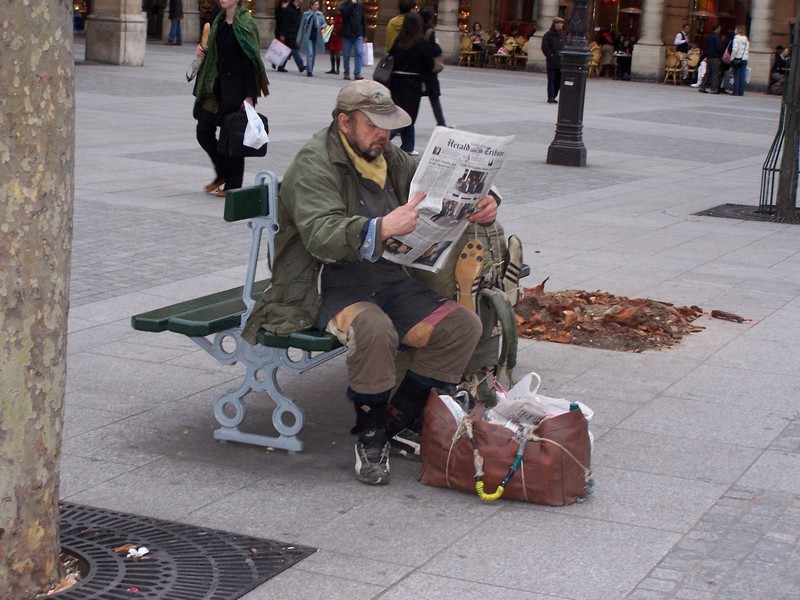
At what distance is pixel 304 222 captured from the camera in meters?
4.62

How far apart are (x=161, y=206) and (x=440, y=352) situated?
5909 millimetres

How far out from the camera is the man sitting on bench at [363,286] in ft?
15.1

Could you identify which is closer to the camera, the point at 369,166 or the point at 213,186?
the point at 369,166

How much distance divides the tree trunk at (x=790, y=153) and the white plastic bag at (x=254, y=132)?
15.3 feet

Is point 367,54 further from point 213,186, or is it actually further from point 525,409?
point 525,409

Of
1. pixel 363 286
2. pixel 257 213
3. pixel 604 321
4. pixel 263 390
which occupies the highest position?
pixel 257 213

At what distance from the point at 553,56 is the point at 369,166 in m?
21.9

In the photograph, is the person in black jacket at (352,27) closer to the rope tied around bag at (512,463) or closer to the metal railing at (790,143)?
the metal railing at (790,143)

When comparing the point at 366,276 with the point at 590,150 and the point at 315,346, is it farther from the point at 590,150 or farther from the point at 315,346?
the point at 590,150

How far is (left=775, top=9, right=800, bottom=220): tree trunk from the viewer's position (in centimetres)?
1150

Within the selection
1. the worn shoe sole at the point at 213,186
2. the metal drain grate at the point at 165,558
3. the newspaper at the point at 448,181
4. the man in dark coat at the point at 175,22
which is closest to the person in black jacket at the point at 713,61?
the man in dark coat at the point at 175,22

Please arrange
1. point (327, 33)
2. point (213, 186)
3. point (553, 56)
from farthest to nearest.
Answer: point (327, 33)
point (553, 56)
point (213, 186)

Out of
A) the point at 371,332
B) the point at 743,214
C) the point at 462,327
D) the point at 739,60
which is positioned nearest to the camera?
the point at 371,332

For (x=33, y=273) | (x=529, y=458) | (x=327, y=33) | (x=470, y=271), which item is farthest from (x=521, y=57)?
(x=33, y=273)
